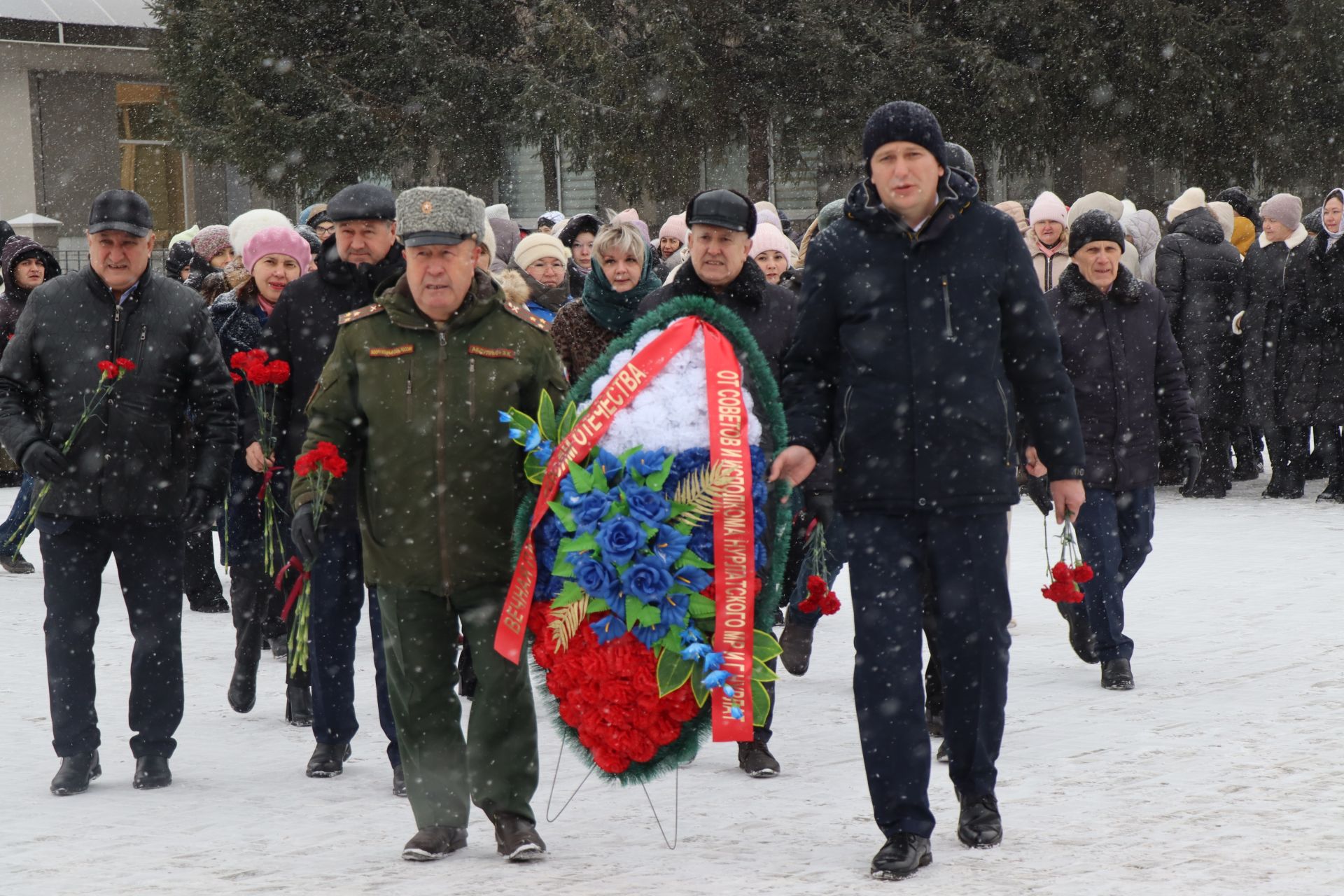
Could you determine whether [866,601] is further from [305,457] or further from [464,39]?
[464,39]

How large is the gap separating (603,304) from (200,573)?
4.37 metres

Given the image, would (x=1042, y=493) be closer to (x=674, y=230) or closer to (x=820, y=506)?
(x=820, y=506)

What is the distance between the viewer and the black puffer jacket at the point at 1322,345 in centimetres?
1341

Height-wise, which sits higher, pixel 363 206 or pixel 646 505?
pixel 363 206

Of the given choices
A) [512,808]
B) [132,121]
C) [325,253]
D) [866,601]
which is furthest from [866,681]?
[132,121]

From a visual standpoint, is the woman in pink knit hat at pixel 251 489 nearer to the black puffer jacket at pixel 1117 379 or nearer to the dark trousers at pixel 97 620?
the dark trousers at pixel 97 620

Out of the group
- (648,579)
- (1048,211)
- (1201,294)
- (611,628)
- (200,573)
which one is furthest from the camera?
(1201,294)

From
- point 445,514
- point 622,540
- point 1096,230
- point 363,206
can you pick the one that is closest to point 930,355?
point 622,540

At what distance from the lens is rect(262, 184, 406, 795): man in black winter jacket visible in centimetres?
652

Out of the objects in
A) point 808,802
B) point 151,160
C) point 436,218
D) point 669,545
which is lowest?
point 808,802

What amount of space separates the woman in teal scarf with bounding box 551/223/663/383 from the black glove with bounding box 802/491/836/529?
1.01 meters

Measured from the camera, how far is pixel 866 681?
528cm

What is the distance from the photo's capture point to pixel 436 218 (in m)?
5.41

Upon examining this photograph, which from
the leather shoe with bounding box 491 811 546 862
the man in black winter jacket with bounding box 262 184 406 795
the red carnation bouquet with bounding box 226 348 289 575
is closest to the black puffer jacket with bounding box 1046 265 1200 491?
the man in black winter jacket with bounding box 262 184 406 795
